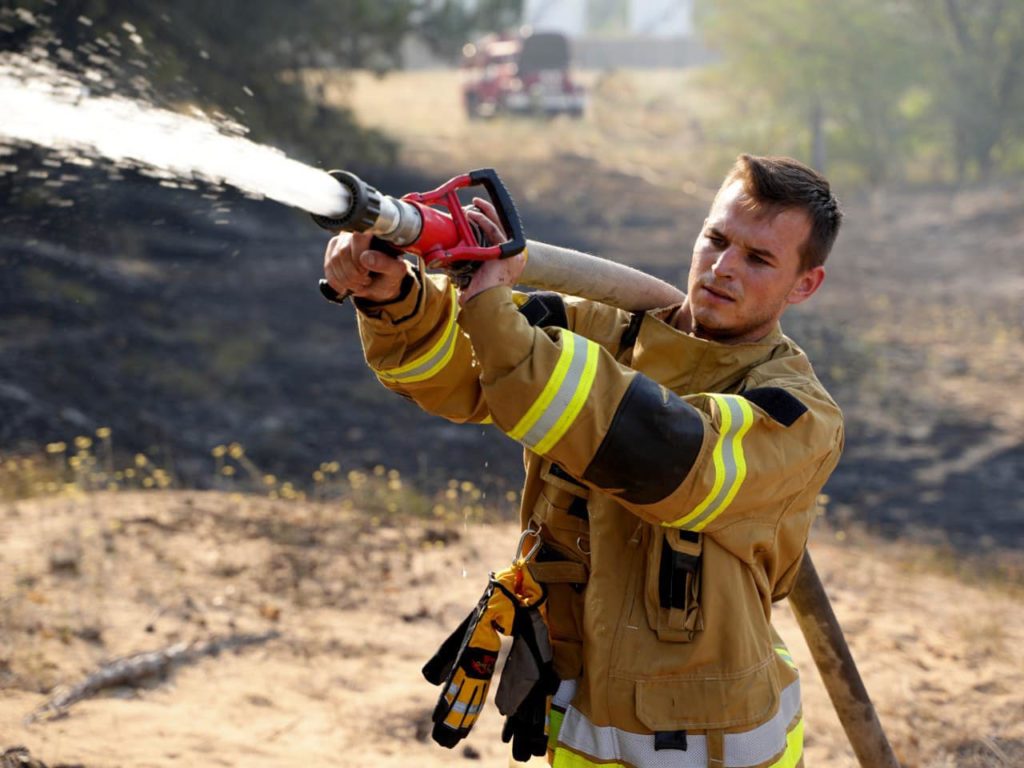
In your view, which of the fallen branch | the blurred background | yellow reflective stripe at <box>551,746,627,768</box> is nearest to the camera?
yellow reflective stripe at <box>551,746,627,768</box>

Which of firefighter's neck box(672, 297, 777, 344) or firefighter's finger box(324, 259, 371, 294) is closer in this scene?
firefighter's finger box(324, 259, 371, 294)

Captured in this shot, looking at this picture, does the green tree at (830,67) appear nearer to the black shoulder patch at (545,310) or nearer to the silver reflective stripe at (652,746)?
the black shoulder patch at (545,310)

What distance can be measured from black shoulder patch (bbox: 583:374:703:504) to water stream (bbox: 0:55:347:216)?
0.58 metres

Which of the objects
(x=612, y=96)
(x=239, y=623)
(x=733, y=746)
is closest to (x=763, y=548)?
(x=733, y=746)

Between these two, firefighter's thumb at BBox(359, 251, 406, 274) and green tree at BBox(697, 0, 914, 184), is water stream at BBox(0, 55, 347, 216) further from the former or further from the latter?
green tree at BBox(697, 0, 914, 184)

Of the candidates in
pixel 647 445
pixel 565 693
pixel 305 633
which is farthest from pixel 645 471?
pixel 305 633

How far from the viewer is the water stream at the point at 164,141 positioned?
1.96 meters

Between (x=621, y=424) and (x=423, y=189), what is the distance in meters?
14.0

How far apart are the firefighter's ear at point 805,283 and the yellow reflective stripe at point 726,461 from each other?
44 cm

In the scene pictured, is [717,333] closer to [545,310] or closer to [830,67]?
[545,310]

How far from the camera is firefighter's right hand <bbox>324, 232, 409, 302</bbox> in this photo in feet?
6.84

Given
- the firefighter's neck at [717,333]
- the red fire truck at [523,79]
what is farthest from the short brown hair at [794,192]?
the red fire truck at [523,79]

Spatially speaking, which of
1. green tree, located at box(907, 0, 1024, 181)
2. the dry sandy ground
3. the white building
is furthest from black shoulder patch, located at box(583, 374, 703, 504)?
the white building

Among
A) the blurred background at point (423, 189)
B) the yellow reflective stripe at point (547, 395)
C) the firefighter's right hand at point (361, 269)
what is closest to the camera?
the yellow reflective stripe at point (547, 395)
